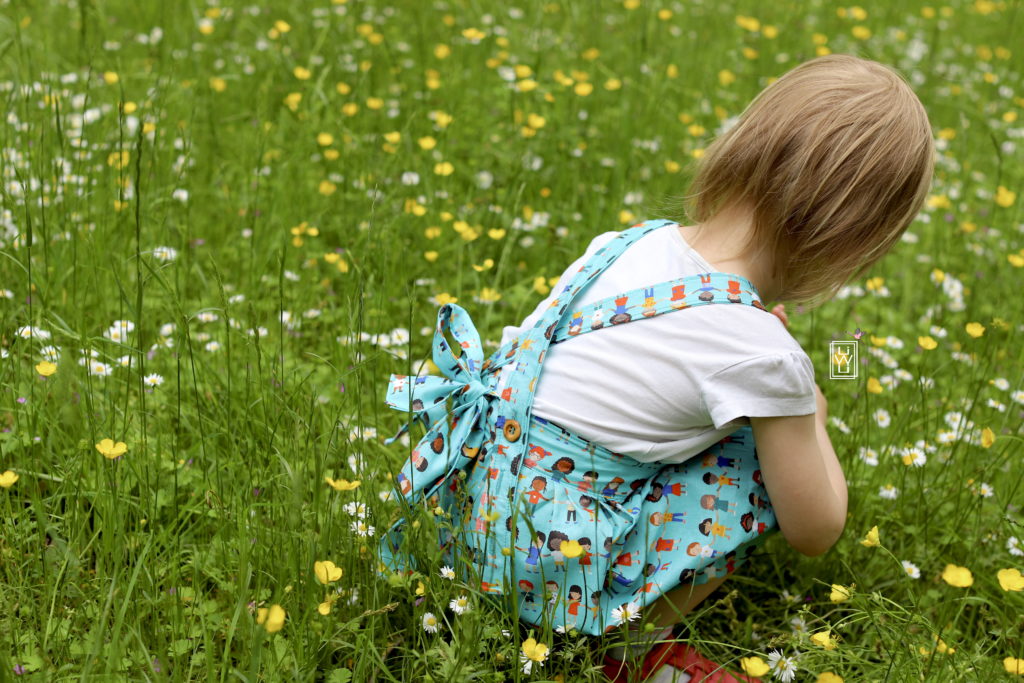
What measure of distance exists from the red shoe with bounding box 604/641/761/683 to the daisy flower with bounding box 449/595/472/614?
0.89ft

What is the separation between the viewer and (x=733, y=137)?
159 centimetres

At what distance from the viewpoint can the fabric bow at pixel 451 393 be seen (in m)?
1.59

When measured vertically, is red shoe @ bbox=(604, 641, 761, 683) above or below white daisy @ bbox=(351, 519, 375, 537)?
below

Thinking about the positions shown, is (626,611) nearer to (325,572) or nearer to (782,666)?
(782,666)

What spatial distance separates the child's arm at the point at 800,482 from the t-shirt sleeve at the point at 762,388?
4cm

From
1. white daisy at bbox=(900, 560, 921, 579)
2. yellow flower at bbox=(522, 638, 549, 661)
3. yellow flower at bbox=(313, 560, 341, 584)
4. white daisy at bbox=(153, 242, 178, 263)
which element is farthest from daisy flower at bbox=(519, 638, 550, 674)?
white daisy at bbox=(153, 242, 178, 263)

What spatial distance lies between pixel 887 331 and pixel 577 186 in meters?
0.96

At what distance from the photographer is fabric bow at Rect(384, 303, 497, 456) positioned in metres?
1.59

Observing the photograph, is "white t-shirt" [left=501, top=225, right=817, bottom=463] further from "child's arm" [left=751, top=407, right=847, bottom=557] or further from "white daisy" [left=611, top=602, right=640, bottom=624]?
"white daisy" [left=611, top=602, right=640, bottom=624]

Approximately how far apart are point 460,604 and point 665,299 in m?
0.56

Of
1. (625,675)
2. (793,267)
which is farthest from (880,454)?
(625,675)

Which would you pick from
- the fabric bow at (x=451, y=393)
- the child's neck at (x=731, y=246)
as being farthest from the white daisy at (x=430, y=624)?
the child's neck at (x=731, y=246)

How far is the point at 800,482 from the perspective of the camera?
1479 millimetres

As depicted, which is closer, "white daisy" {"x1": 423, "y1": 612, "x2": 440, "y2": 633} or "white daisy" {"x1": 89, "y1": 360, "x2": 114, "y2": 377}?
"white daisy" {"x1": 423, "y1": 612, "x2": 440, "y2": 633}
